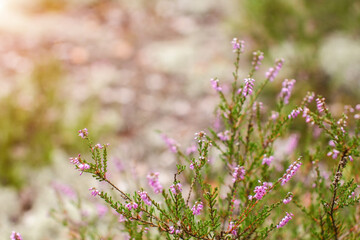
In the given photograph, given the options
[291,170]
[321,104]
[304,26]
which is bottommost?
[291,170]

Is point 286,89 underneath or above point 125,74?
underneath

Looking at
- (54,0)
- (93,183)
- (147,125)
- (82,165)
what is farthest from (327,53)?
(54,0)

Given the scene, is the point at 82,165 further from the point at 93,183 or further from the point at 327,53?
the point at 327,53

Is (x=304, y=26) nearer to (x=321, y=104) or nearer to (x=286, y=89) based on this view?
(x=286, y=89)

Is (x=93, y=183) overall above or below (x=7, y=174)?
below

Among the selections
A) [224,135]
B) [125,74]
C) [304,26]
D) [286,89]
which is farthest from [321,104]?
[125,74]

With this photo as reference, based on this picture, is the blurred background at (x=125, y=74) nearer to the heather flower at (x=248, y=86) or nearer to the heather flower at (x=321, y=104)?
the heather flower at (x=248, y=86)

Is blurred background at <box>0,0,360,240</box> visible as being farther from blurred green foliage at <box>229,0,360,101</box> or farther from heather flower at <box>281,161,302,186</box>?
heather flower at <box>281,161,302,186</box>

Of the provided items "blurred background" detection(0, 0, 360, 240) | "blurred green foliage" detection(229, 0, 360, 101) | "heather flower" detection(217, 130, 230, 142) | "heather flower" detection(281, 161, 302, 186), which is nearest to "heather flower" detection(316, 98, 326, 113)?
"heather flower" detection(281, 161, 302, 186)
